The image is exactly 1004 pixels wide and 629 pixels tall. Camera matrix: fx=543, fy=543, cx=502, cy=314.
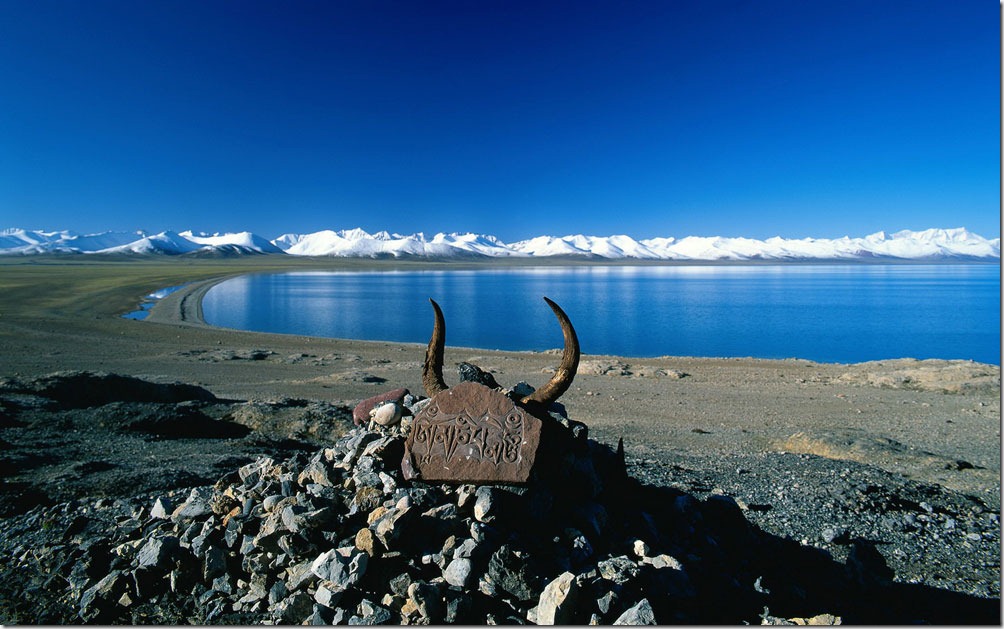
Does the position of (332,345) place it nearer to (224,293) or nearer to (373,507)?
(373,507)

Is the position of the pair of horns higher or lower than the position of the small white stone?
higher

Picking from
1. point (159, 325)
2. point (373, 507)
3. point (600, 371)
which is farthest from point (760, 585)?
point (159, 325)

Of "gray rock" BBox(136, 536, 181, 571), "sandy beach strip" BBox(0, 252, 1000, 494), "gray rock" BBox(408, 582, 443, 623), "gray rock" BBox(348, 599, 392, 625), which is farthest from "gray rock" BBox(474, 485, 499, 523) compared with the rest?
"sandy beach strip" BBox(0, 252, 1000, 494)

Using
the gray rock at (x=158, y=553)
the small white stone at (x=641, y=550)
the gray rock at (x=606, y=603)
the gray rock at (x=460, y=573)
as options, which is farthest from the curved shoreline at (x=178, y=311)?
the gray rock at (x=606, y=603)

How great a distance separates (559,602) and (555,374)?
6.64 feet

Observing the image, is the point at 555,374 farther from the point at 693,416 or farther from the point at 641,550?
the point at 693,416

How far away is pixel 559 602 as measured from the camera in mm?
3600

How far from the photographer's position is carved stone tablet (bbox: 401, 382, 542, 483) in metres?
4.59

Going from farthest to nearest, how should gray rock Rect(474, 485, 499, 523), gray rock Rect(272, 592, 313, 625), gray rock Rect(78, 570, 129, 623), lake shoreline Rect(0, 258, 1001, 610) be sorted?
lake shoreline Rect(0, 258, 1001, 610) → gray rock Rect(474, 485, 499, 523) → gray rock Rect(78, 570, 129, 623) → gray rock Rect(272, 592, 313, 625)

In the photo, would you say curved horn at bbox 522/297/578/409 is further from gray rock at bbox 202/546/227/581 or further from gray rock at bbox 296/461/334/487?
gray rock at bbox 202/546/227/581

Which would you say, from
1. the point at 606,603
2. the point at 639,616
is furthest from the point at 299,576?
the point at 639,616

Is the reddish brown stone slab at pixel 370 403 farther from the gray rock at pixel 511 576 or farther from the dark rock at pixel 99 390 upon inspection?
the dark rock at pixel 99 390

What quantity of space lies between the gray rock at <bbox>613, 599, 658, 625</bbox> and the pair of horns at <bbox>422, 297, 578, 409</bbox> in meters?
1.90

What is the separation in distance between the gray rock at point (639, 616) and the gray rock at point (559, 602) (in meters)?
0.31
